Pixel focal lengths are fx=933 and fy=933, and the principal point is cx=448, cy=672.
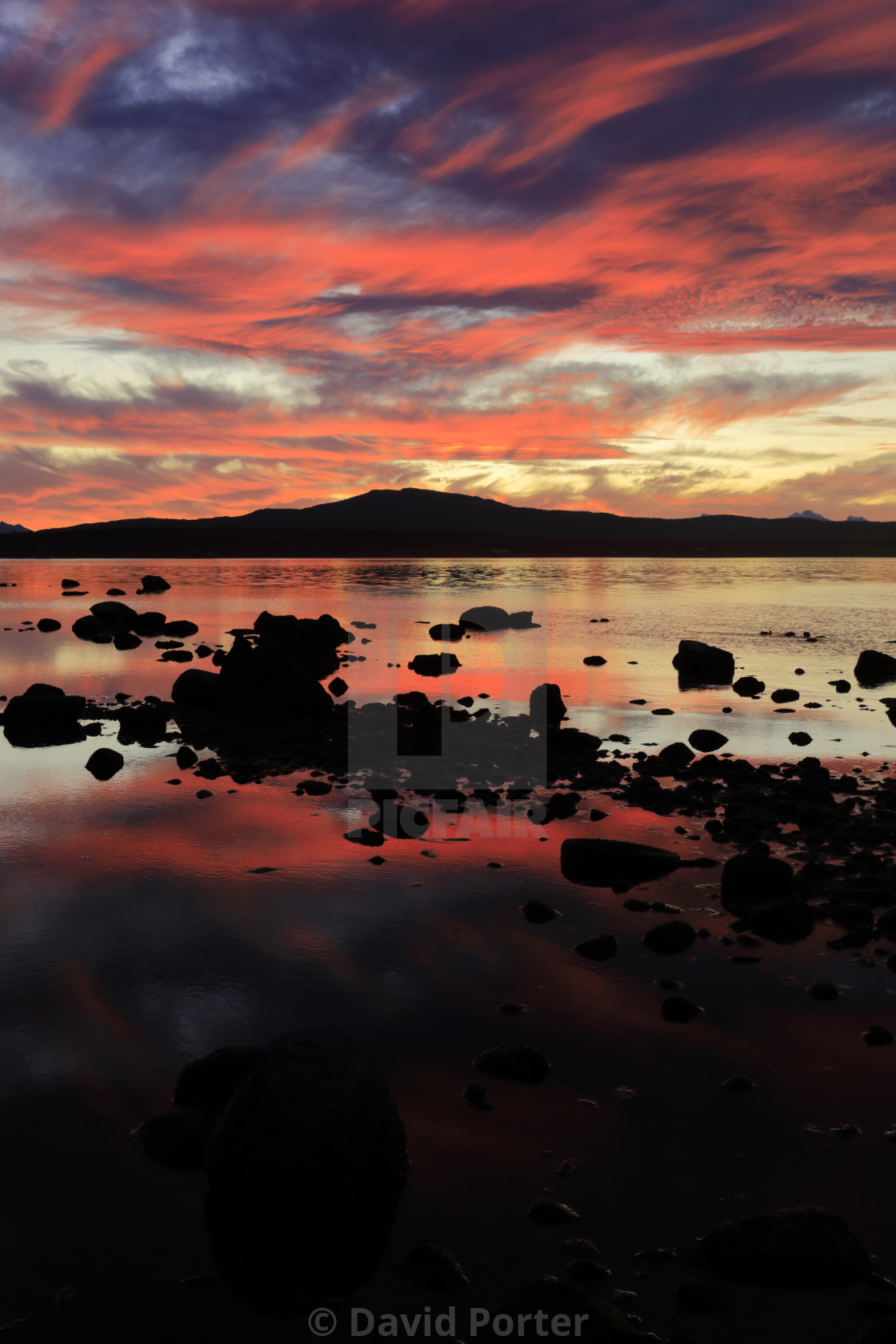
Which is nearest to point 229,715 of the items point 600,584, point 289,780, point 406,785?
point 289,780

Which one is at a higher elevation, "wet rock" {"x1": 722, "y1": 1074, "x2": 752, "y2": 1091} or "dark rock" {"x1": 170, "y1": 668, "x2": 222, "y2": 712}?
"dark rock" {"x1": 170, "y1": 668, "x2": 222, "y2": 712}

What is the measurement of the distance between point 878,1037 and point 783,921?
232 centimetres

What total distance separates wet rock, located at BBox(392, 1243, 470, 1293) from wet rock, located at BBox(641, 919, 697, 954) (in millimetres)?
4862

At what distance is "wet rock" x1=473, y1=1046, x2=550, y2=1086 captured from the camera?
7.62m

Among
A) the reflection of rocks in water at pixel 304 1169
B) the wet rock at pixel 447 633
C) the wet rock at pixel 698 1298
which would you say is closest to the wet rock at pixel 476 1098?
the reflection of rocks in water at pixel 304 1169

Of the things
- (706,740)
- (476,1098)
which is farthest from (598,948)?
(706,740)

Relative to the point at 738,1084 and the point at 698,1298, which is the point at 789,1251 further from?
the point at 738,1084

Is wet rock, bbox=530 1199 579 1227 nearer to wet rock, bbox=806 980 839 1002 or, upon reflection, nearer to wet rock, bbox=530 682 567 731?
wet rock, bbox=806 980 839 1002

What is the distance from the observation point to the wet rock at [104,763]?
57.9ft

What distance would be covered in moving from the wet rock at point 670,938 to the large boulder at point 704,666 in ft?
68.2

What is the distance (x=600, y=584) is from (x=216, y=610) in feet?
149

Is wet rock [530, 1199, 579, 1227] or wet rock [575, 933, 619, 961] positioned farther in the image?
wet rock [575, 933, 619, 961]

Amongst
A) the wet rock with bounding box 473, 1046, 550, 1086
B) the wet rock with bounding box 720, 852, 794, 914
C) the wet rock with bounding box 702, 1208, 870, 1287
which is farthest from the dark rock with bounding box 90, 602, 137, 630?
the wet rock with bounding box 702, 1208, 870, 1287

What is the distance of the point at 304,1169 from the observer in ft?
19.9
